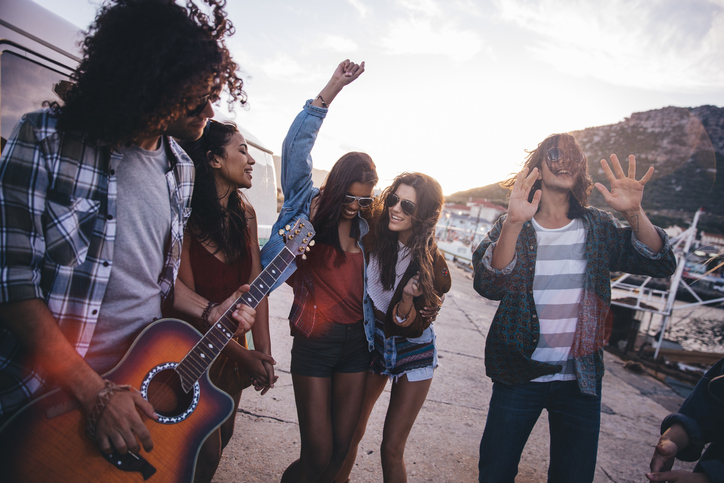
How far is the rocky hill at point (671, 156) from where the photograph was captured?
43.2m

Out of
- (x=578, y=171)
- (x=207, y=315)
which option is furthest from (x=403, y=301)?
(x=578, y=171)

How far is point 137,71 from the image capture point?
51.4 inches

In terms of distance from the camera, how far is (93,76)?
1284 millimetres

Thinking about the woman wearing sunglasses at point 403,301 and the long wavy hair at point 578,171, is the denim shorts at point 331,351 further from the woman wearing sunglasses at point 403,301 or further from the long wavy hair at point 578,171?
the long wavy hair at point 578,171

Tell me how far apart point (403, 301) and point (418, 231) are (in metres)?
0.52

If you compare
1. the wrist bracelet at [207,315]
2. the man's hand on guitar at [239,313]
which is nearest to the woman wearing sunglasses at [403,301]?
the man's hand on guitar at [239,313]

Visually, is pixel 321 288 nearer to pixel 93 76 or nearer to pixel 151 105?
pixel 151 105

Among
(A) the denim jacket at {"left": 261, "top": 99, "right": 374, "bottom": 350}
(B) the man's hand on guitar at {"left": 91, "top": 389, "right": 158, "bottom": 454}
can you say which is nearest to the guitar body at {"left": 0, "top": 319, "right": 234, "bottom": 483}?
(B) the man's hand on guitar at {"left": 91, "top": 389, "right": 158, "bottom": 454}

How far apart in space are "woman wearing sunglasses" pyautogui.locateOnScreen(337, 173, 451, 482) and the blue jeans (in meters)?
0.44

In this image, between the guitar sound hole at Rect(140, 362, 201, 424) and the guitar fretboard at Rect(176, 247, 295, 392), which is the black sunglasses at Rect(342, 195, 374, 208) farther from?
the guitar sound hole at Rect(140, 362, 201, 424)

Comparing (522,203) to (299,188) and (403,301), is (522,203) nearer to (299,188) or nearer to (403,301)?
(403,301)

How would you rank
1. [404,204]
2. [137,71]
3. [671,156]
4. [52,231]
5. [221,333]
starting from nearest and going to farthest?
1. [52,231]
2. [137,71]
3. [221,333]
4. [404,204]
5. [671,156]

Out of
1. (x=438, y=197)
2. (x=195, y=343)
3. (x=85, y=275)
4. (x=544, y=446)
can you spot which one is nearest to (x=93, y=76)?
(x=85, y=275)

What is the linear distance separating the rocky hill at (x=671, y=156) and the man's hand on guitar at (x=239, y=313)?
44778 millimetres
